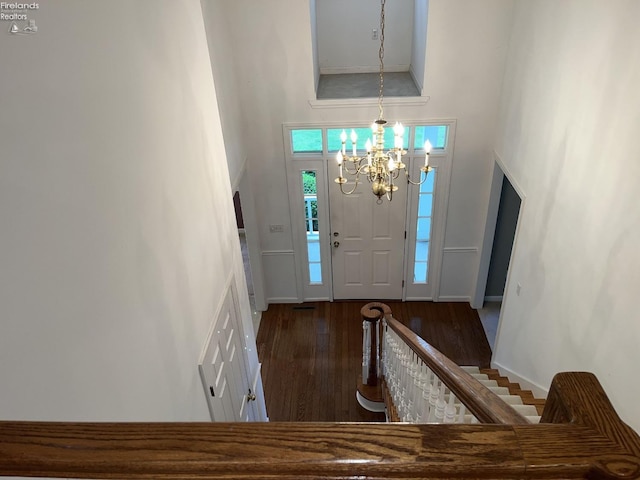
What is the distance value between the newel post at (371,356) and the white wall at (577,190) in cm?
127

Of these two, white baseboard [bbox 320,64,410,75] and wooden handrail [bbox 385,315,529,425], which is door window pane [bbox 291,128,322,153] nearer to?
white baseboard [bbox 320,64,410,75]

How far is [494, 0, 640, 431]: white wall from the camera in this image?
2.39 m

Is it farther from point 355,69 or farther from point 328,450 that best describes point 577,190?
point 355,69

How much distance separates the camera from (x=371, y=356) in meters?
4.19

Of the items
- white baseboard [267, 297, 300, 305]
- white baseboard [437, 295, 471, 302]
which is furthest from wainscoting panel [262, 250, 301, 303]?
white baseboard [437, 295, 471, 302]

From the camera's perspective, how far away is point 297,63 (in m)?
4.48

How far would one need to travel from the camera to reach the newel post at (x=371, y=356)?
13.0 ft

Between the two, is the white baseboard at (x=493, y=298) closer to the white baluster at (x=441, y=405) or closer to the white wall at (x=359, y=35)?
the white wall at (x=359, y=35)

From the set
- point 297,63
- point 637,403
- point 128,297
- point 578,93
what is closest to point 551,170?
point 578,93

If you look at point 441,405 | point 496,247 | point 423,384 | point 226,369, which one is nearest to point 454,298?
point 496,247

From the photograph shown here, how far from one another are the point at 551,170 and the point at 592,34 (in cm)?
94

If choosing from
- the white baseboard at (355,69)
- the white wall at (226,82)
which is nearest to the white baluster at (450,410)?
the white wall at (226,82)

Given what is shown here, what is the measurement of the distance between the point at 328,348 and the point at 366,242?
1365 millimetres

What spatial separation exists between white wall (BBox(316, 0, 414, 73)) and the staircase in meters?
3.56
